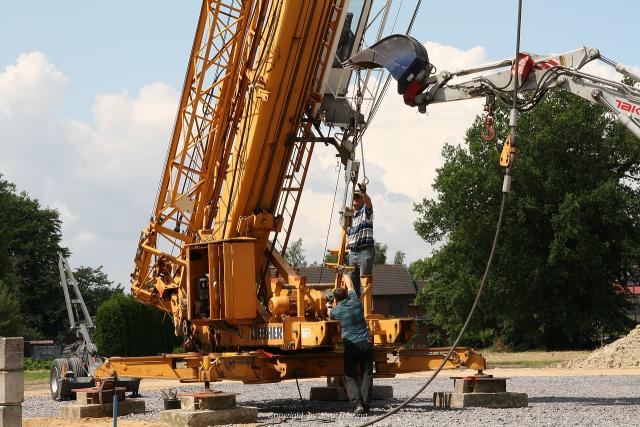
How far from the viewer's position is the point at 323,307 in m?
17.2

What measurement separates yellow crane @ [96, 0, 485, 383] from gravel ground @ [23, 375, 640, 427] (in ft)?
2.99

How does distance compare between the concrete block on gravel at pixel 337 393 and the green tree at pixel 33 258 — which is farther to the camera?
the green tree at pixel 33 258

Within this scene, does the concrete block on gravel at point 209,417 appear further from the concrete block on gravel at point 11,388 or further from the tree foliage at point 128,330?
the tree foliage at point 128,330

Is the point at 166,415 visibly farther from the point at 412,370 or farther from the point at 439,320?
the point at 439,320

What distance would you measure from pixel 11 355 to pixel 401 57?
21.9 feet

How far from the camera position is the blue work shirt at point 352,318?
16.2 m

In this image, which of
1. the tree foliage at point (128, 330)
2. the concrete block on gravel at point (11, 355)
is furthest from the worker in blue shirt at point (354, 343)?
the tree foliage at point (128, 330)

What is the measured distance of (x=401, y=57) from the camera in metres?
15.6

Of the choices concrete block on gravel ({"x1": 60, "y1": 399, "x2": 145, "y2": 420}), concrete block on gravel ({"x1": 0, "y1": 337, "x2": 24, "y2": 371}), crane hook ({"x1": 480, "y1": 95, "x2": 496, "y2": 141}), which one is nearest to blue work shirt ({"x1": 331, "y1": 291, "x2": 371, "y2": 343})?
crane hook ({"x1": 480, "y1": 95, "x2": 496, "y2": 141})

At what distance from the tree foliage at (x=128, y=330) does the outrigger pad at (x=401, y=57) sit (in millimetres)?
25843

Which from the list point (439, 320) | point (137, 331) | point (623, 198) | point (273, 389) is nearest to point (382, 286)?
point (439, 320)

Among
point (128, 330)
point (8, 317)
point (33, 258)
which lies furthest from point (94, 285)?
point (128, 330)

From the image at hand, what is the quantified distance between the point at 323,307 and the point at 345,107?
10.8ft

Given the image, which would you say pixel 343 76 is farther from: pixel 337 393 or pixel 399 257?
pixel 399 257
